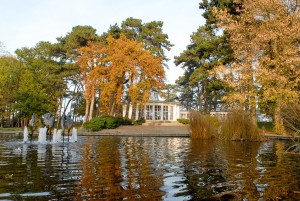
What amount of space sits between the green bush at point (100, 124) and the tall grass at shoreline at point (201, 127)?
45.5 feet

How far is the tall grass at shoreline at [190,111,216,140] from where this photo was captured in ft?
55.6

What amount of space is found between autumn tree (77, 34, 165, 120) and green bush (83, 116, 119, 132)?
10.9ft

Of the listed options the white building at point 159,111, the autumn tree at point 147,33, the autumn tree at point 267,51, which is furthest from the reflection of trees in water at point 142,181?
the white building at point 159,111

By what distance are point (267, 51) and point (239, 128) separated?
30.5 ft

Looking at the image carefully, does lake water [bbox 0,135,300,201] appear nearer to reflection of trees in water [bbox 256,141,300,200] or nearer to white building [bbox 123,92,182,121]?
reflection of trees in water [bbox 256,141,300,200]

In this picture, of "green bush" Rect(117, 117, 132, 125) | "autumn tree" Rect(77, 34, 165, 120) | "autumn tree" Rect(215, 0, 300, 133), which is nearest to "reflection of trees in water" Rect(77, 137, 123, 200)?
"autumn tree" Rect(215, 0, 300, 133)

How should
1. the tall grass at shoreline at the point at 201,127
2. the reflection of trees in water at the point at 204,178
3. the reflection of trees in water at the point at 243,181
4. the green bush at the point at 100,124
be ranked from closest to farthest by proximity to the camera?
the reflection of trees in water at the point at 243,181 → the reflection of trees in water at the point at 204,178 → the tall grass at shoreline at the point at 201,127 → the green bush at the point at 100,124

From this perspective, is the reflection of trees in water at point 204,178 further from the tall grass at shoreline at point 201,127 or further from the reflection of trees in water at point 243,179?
the tall grass at shoreline at point 201,127

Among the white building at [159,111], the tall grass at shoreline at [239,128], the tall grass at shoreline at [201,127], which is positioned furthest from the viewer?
the white building at [159,111]

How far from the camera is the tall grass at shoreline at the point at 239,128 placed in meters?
16.2

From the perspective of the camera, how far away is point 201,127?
56.0ft

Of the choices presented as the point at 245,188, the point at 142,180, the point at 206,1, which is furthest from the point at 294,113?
the point at 206,1

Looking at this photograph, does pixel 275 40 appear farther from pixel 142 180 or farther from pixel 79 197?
pixel 79 197

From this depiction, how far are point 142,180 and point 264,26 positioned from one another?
64.1 feet
